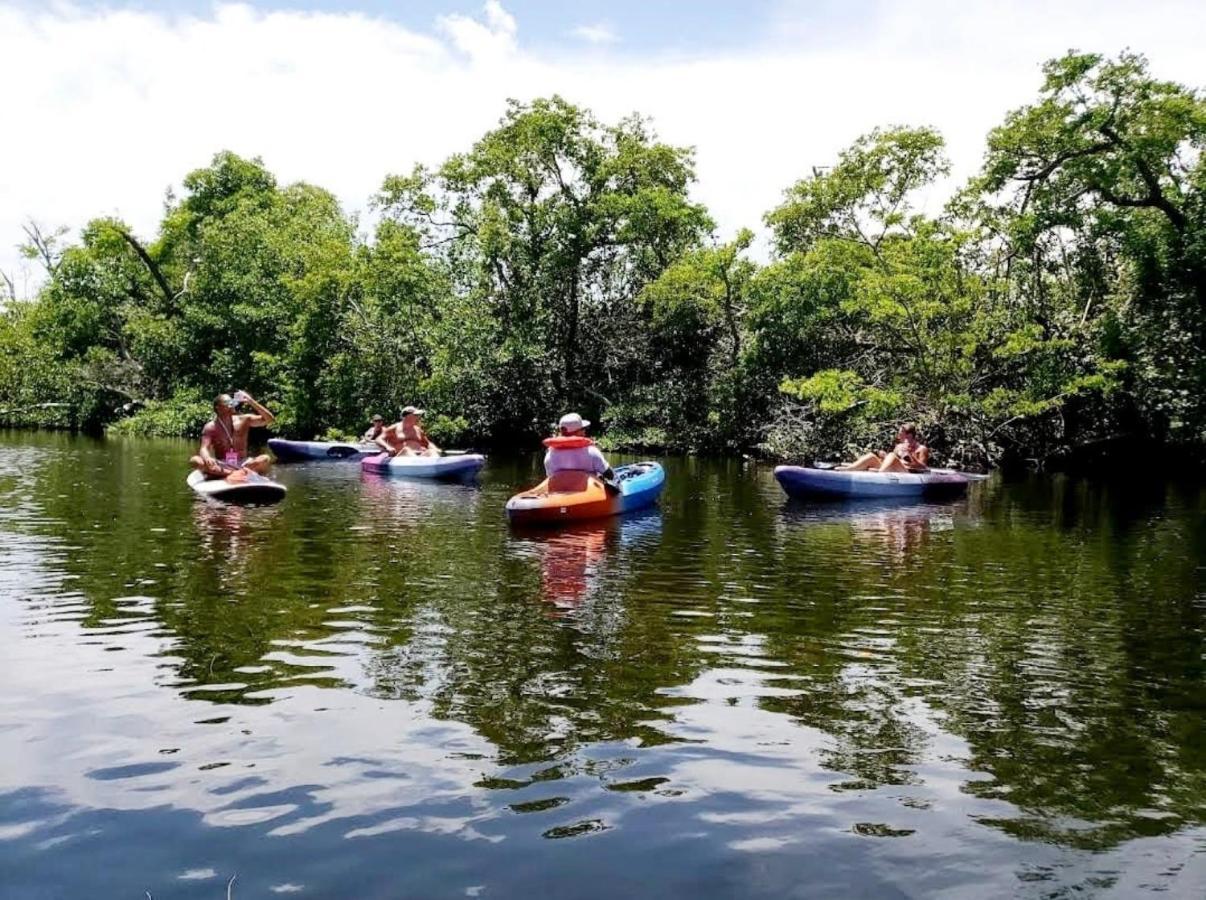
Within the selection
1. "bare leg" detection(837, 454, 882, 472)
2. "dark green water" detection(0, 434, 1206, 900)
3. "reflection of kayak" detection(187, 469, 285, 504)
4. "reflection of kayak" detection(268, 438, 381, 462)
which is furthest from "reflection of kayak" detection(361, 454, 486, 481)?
"dark green water" detection(0, 434, 1206, 900)

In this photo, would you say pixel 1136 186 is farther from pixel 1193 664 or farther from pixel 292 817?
pixel 292 817

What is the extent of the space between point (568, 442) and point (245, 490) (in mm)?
5150

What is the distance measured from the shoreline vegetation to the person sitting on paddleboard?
12.9 metres

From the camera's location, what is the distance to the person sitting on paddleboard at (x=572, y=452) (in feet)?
43.3

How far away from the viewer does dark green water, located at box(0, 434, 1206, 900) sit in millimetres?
3658

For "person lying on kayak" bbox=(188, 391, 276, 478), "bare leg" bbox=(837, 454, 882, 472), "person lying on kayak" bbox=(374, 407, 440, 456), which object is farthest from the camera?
"person lying on kayak" bbox=(374, 407, 440, 456)

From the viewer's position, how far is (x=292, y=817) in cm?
399

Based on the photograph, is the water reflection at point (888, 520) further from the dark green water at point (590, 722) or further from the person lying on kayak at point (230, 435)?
the person lying on kayak at point (230, 435)

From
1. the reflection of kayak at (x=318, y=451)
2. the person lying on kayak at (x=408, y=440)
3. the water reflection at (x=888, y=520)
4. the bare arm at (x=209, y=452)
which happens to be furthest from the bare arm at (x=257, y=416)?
the reflection of kayak at (x=318, y=451)

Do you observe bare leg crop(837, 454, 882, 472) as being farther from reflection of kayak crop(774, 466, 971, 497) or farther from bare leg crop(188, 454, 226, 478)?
bare leg crop(188, 454, 226, 478)

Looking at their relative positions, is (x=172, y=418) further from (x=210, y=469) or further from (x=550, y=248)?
(x=210, y=469)

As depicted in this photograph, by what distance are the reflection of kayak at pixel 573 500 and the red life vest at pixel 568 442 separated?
38 cm

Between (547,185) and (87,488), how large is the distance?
21.8m

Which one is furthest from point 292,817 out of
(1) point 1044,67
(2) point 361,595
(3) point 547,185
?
(3) point 547,185
